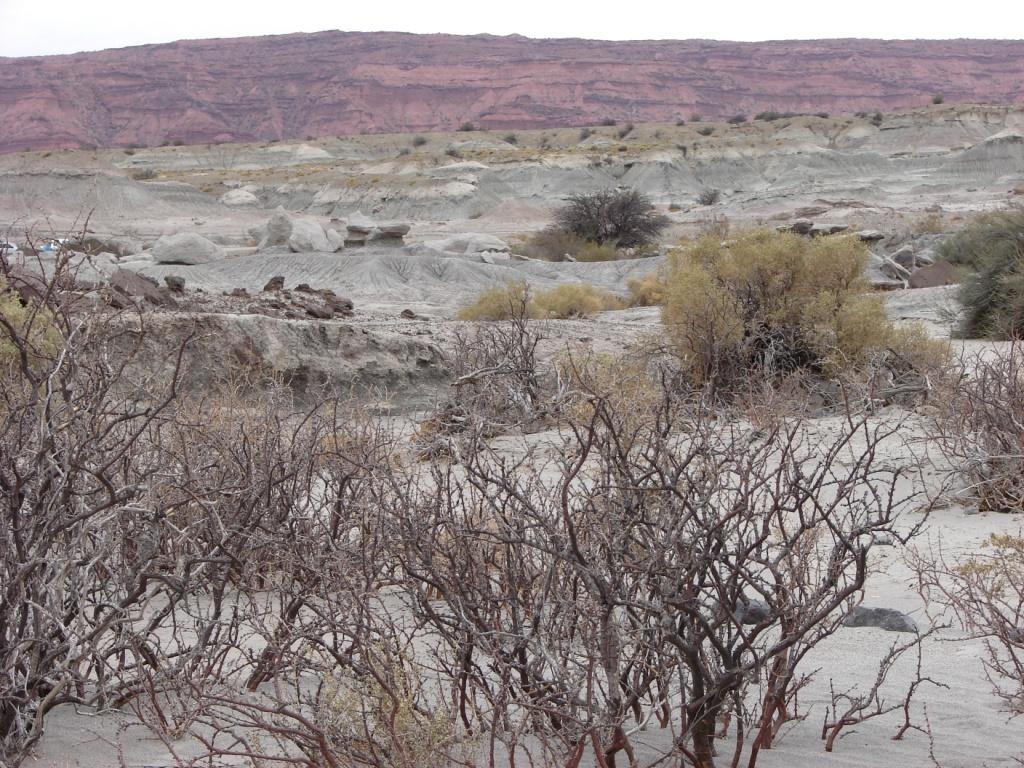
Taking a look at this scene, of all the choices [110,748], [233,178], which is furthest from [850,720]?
[233,178]

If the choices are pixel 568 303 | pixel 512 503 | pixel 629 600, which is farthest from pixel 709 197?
pixel 629 600

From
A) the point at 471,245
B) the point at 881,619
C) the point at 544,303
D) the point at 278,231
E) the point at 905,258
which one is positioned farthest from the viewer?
the point at 471,245

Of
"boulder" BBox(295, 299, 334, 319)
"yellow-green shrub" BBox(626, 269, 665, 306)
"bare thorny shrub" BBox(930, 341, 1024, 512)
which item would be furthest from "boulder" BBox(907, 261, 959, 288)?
"bare thorny shrub" BBox(930, 341, 1024, 512)

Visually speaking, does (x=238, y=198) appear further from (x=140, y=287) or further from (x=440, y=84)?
(x=440, y=84)

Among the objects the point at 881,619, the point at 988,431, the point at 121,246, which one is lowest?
the point at 121,246

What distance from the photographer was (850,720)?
4188mm

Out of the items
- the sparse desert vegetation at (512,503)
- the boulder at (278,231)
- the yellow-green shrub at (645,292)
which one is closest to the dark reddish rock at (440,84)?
the boulder at (278,231)

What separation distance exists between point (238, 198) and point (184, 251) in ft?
106

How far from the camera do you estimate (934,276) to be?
938 inches

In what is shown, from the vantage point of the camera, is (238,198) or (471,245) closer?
(471,245)

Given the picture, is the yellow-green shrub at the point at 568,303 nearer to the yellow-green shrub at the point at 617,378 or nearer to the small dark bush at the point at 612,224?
the yellow-green shrub at the point at 617,378

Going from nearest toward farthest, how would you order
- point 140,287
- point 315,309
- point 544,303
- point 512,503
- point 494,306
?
point 512,503 < point 140,287 < point 315,309 < point 494,306 < point 544,303

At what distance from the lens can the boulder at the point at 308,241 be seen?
3019 centimetres

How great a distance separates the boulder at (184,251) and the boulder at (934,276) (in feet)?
55.2
